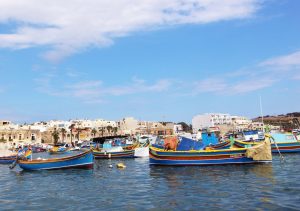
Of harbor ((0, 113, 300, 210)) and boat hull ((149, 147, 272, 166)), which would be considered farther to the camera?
boat hull ((149, 147, 272, 166))

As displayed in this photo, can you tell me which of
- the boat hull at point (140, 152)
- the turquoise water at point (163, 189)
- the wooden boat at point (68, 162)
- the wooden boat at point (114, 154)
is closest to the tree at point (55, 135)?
the wooden boat at point (114, 154)

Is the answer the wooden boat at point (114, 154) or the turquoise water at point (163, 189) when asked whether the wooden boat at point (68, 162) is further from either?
the wooden boat at point (114, 154)

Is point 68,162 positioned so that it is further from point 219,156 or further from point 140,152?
point 140,152

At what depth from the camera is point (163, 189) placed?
1041 inches

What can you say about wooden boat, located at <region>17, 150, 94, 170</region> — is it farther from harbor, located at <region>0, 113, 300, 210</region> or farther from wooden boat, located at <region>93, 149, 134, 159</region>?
wooden boat, located at <region>93, 149, 134, 159</region>

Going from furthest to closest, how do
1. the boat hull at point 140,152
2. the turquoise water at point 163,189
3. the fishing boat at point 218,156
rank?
the boat hull at point 140,152
the fishing boat at point 218,156
the turquoise water at point 163,189

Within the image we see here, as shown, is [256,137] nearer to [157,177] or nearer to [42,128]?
[157,177]

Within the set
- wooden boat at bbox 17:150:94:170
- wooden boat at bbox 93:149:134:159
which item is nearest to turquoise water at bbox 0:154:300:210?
wooden boat at bbox 17:150:94:170

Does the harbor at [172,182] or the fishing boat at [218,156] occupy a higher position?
the fishing boat at [218,156]

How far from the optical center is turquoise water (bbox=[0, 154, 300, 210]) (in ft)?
68.9

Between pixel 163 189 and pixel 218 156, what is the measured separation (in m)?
14.8

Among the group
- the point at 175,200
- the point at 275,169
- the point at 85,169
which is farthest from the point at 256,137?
the point at 175,200

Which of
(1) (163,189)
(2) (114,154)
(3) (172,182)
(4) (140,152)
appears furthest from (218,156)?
(2) (114,154)

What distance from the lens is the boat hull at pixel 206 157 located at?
3916 centimetres
